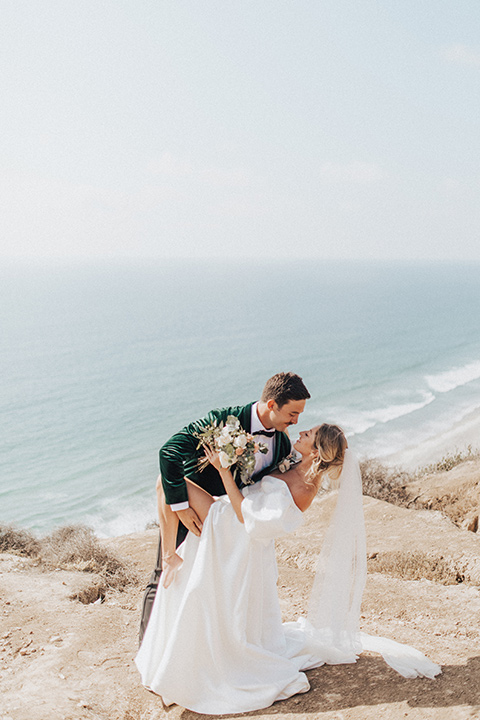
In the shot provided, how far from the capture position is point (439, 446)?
107ft

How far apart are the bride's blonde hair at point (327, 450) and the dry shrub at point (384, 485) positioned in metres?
9.18

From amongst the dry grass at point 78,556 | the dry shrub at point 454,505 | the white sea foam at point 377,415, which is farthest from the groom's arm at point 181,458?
the white sea foam at point 377,415

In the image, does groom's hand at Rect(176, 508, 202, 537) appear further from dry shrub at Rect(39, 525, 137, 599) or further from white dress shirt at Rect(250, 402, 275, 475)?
dry shrub at Rect(39, 525, 137, 599)

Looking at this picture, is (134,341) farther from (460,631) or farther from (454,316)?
(460,631)

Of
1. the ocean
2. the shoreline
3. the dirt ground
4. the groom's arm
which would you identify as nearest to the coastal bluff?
the dirt ground

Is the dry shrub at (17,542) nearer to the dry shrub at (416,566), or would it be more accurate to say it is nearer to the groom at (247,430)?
the dry shrub at (416,566)

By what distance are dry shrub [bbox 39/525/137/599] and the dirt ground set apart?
256 millimetres

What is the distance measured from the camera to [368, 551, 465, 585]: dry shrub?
29.2 ft

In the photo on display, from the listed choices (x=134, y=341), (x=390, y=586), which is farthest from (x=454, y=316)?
(x=390, y=586)

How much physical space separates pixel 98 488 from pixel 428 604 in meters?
25.6

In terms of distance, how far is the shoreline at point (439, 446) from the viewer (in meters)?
30.5

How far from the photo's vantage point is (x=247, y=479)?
504 cm

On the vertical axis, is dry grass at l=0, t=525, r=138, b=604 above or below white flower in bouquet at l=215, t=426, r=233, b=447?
below

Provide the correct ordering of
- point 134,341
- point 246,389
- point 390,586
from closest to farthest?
point 390,586
point 246,389
point 134,341
